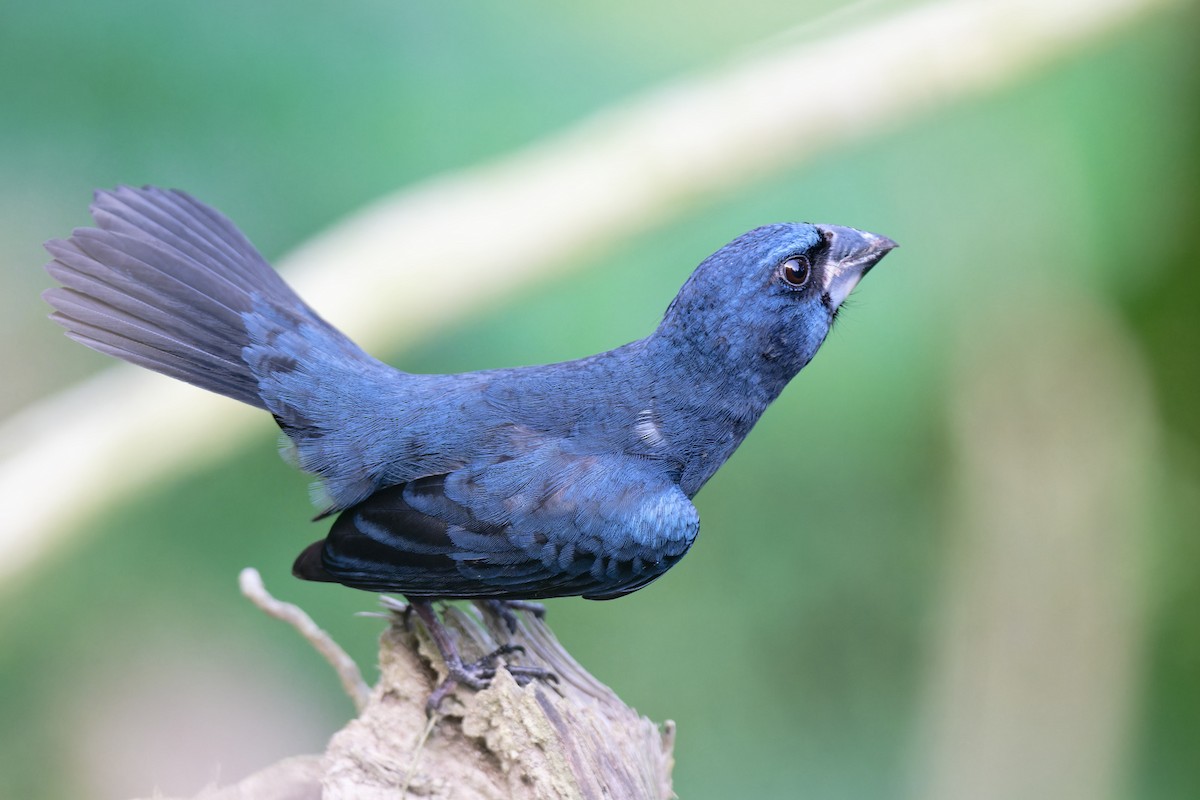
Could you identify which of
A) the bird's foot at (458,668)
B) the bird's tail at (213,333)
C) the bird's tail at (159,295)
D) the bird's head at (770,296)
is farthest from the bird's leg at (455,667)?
the bird's head at (770,296)

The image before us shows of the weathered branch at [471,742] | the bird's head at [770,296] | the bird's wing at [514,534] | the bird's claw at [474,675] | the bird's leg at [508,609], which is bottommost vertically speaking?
the weathered branch at [471,742]

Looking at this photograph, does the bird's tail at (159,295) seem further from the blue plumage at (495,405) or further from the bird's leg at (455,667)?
the bird's leg at (455,667)

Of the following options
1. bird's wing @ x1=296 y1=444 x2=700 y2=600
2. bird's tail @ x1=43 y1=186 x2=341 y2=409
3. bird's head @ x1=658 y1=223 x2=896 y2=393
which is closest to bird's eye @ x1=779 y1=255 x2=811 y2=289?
bird's head @ x1=658 y1=223 x2=896 y2=393

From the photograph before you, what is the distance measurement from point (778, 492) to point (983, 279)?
3.80 ft

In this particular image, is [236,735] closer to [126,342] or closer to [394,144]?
[126,342]

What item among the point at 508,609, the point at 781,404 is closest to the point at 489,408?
the point at 508,609

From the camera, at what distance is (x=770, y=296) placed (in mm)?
2443

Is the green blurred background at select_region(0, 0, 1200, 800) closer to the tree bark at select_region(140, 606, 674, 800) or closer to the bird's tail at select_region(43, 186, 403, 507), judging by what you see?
the bird's tail at select_region(43, 186, 403, 507)

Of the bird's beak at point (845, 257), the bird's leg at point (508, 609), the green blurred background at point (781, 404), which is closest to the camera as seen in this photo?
the bird's beak at point (845, 257)

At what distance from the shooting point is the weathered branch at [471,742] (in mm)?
2270

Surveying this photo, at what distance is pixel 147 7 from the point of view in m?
3.85

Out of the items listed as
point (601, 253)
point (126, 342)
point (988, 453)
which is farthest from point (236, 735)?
point (988, 453)

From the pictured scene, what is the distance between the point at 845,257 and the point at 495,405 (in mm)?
886

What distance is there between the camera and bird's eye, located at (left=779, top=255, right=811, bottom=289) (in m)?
2.45
